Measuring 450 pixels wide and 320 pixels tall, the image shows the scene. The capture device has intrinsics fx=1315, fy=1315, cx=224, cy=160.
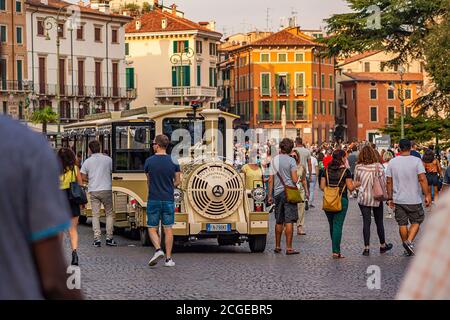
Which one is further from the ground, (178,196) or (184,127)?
(184,127)

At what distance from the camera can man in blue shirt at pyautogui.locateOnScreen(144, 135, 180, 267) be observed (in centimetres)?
1684

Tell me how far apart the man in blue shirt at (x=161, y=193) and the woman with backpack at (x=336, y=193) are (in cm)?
246

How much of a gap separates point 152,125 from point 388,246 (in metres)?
5.16

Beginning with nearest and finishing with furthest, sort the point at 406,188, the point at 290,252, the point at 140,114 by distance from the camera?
the point at 406,188 → the point at 290,252 → the point at 140,114

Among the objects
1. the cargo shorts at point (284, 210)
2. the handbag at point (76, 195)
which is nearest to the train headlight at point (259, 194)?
the cargo shorts at point (284, 210)

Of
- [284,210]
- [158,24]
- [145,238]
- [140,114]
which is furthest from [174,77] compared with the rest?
[284,210]

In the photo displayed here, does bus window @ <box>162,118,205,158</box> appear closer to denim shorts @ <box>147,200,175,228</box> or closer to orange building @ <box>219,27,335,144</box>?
denim shorts @ <box>147,200,175,228</box>

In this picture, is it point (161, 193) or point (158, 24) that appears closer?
point (161, 193)

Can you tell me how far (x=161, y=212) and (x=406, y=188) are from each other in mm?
3468

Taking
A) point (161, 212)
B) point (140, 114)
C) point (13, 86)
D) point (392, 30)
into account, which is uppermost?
point (13, 86)

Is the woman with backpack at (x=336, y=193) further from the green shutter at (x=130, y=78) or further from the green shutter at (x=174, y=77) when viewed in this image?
the green shutter at (x=174, y=77)

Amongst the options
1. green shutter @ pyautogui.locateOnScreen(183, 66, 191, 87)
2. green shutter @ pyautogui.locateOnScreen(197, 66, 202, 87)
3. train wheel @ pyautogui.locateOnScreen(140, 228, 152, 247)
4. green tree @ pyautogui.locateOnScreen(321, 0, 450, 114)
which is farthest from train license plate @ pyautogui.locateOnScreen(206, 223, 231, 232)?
green shutter @ pyautogui.locateOnScreen(197, 66, 202, 87)

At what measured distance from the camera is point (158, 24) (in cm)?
11606

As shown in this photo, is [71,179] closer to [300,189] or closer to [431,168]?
[300,189]
